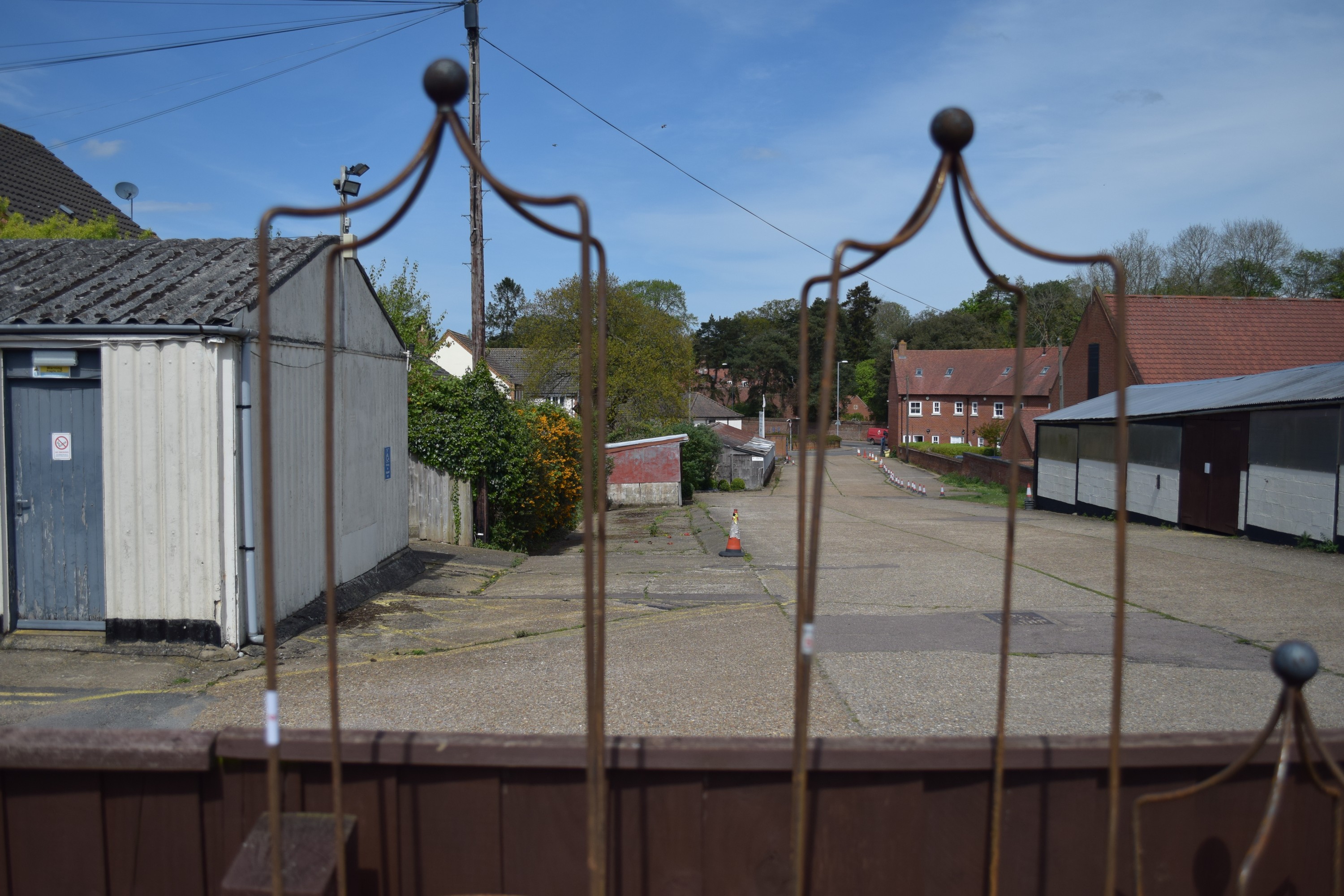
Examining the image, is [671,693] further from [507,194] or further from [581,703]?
[507,194]

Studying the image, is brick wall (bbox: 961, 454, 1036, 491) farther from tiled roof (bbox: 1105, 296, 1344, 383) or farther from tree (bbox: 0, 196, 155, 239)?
tree (bbox: 0, 196, 155, 239)

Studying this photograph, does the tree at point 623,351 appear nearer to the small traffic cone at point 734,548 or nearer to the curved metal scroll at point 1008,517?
the small traffic cone at point 734,548

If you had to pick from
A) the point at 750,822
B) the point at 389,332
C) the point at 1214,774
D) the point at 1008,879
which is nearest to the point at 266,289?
the point at 750,822

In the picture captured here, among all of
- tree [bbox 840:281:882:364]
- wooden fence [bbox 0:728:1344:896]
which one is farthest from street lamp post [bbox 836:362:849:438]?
wooden fence [bbox 0:728:1344:896]

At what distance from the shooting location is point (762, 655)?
7059 millimetres

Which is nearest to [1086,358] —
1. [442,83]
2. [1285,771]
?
[1285,771]

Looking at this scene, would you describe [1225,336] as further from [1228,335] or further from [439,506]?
[439,506]

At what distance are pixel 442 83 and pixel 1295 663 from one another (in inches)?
89.2

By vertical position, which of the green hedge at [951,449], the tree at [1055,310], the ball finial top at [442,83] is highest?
the tree at [1055,310]

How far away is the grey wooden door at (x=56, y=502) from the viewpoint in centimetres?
699

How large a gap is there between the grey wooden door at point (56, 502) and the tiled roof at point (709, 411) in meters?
52.5

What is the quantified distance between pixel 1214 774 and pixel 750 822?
1165mm

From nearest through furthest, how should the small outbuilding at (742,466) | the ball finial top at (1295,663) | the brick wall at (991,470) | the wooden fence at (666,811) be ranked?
1. the ball finial top at (1295,663)
2. the wooden fence at (666,811)
3. the brick wall at (991,470)
4. the small outbuilding at (742,466)

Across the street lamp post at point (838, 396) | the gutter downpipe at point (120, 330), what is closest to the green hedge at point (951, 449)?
A: the street lamp post at point (838, 396)
